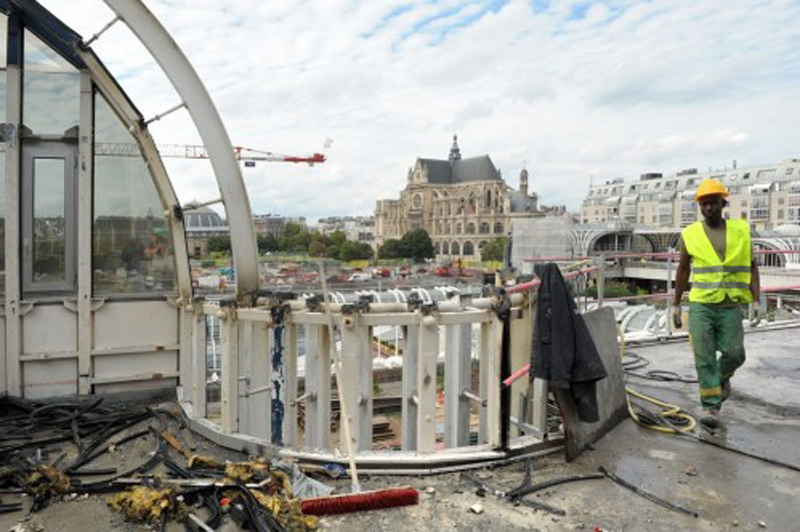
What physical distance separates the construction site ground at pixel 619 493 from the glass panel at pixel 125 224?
1804mm

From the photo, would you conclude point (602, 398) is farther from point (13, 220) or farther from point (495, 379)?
point (13, 220)

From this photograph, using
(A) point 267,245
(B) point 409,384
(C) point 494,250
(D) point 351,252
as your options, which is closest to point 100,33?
(B) point 409,384

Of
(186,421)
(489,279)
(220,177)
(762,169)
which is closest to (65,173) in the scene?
(220,177)

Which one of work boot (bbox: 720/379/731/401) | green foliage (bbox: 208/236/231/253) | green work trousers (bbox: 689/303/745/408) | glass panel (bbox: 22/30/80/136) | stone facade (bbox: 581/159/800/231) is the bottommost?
work boot (bbox: 720/379/731/401)

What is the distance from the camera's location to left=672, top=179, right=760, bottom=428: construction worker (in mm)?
4285

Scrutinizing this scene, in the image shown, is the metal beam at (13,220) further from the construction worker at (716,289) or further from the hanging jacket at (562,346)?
the construction worker at (716,289)

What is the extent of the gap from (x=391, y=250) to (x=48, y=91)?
101 metres

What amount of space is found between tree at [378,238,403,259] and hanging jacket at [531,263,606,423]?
102m

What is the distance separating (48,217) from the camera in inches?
204

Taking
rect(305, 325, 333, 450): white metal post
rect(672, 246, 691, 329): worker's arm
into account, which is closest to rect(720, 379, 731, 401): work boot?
rect(672, 246, 691, 329): worker's arm

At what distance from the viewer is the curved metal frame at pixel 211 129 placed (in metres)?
4.23

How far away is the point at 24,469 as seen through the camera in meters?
3.50

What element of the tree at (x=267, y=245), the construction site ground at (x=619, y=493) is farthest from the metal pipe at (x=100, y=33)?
the tree at (x=267, y=245)

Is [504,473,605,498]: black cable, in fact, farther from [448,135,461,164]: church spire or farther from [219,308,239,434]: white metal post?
[448,135,461,164]: church spire
